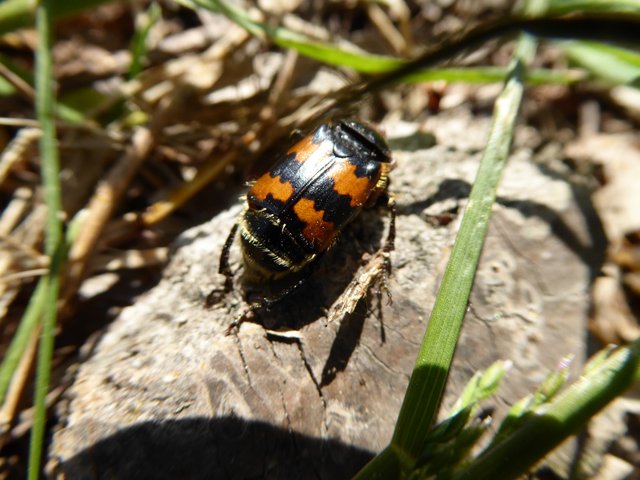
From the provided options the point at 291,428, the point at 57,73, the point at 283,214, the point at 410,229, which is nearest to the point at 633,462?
the point at 410,229

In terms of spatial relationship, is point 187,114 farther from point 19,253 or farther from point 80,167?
point 19,253

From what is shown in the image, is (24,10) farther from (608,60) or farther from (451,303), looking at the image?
(608,60)

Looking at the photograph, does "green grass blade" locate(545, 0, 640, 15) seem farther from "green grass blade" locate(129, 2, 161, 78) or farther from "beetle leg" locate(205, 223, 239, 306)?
A: "green grass blade" locate(129, 2, 161, 78)

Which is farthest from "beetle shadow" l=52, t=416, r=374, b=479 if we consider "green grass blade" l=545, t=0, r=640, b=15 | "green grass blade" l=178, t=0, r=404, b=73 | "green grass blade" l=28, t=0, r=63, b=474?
"green grass blade" l=545, t=0, r=640, b=15

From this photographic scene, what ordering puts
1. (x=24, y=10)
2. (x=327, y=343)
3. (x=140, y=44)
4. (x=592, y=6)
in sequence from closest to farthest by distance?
(x=327, y=343), (x=592, y=6), (x=24, y=10), (x=140, y=44)

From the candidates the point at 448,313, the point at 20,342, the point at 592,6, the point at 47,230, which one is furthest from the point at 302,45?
the point at 20,342

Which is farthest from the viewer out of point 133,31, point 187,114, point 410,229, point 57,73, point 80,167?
point 133,31

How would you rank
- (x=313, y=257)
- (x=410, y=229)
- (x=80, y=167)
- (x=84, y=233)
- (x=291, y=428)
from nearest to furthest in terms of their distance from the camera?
(x=291, y=428) < (x=313, y=257) < (x=410, y=229) < (x=84, y=233) < (x=80, y=167)
